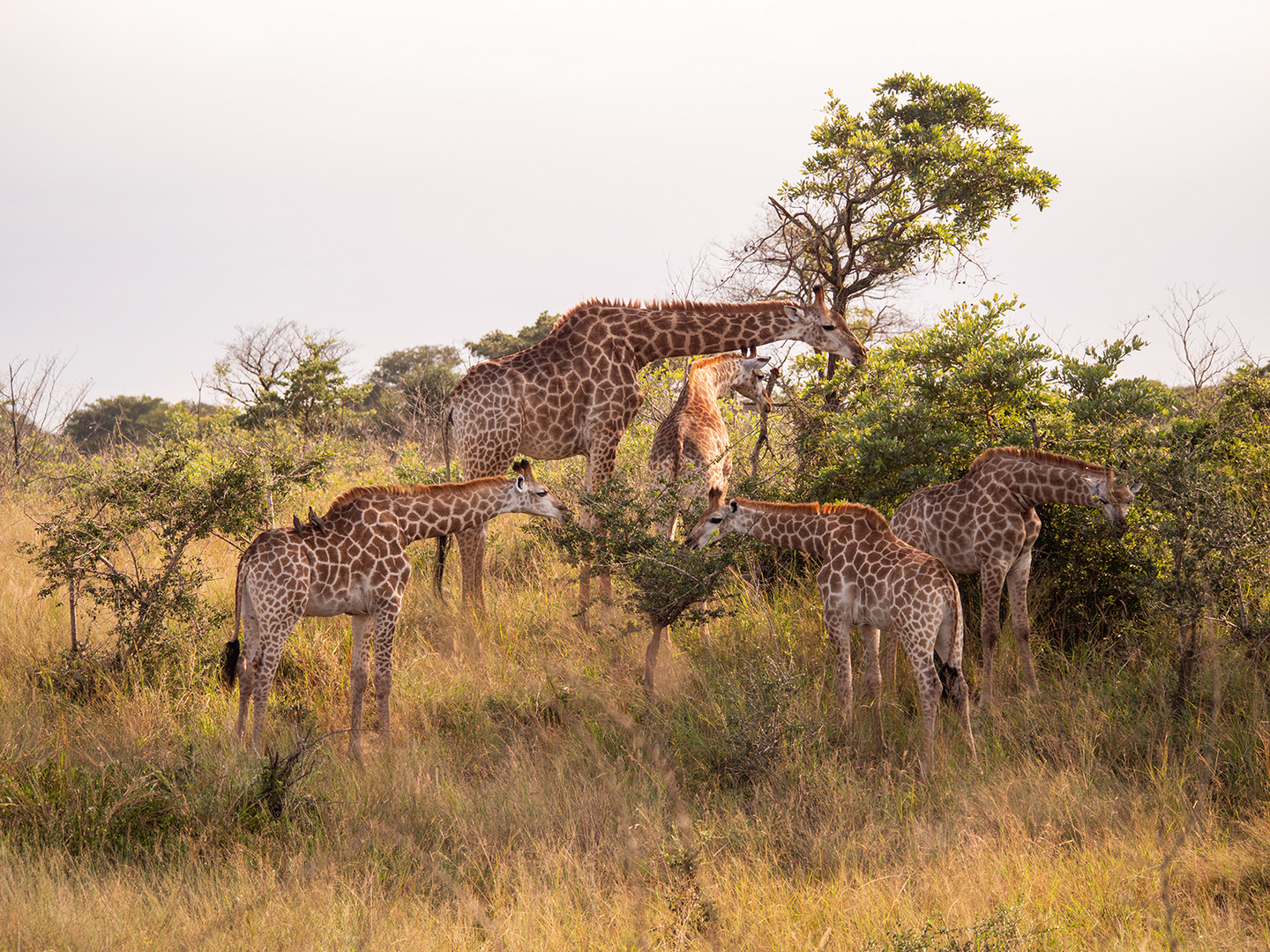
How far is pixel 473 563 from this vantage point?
894 cm

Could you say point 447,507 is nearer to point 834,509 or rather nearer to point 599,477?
point 599,477

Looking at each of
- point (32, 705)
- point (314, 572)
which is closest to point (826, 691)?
point (314, 572)

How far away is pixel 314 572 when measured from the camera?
671 cm

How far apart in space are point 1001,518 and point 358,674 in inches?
208

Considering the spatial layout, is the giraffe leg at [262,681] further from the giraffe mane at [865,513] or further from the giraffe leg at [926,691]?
the giraffe leg at [926,691]

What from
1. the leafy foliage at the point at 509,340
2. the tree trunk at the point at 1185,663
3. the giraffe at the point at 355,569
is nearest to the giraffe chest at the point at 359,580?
the giraffe at the point at 355,569

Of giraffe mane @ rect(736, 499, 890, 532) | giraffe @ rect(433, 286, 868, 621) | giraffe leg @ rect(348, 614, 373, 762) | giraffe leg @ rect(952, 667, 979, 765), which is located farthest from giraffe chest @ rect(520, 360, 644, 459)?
giraffe leg @ rect(952, 667, 979, 765)

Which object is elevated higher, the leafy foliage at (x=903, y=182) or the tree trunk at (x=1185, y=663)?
the leafy foliage at (x=903, y=182)

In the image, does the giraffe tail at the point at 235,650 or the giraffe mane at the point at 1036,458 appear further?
the giraffe mane at the point at 1036,458

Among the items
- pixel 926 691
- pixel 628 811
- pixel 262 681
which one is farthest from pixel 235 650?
pixel 926 691

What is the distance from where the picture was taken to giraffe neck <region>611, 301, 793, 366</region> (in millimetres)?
9820

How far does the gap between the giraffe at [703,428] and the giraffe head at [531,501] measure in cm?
90

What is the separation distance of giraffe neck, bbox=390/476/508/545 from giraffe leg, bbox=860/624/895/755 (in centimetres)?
316

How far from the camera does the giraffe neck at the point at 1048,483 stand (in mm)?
7250
